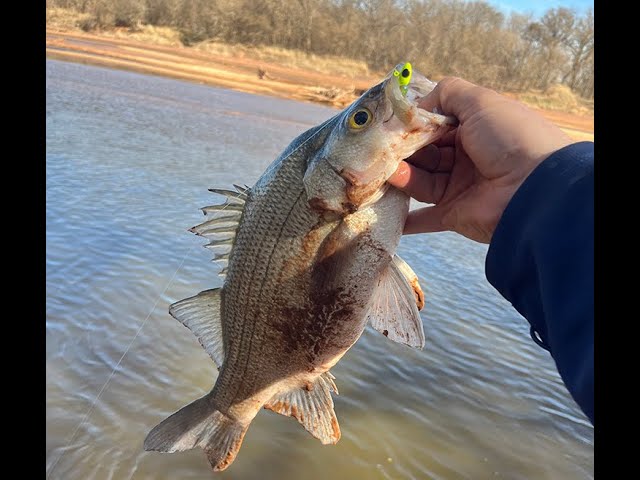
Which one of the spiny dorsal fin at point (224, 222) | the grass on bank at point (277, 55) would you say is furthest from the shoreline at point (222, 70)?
the spiny dorsal fin at point (224, 222)

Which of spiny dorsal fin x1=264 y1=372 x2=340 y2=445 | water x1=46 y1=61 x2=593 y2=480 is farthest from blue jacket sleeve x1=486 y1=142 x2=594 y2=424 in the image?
water x1=46 y1=61 x2=593 y2=480

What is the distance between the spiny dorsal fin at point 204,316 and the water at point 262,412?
3.23ft

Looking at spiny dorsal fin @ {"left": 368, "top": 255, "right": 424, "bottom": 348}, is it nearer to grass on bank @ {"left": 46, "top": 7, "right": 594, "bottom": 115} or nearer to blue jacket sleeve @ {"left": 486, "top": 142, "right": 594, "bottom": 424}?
blue jacket sleeve @ {"left": 486, "top": 142, "right": 594, "bottom": 424}

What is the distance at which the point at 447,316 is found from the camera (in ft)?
17.3

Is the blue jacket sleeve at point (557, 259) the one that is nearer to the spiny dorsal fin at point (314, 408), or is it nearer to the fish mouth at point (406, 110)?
the fish mouth at point (406, 110)

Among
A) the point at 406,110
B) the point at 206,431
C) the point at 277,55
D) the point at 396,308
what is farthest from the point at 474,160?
the point at 277,55

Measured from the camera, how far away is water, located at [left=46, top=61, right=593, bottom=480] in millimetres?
3215

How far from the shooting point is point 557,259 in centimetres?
161

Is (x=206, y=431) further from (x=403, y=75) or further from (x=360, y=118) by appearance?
(x=403, y=75)

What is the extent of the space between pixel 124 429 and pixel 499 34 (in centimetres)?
3693

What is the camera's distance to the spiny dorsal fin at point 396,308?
2.26m

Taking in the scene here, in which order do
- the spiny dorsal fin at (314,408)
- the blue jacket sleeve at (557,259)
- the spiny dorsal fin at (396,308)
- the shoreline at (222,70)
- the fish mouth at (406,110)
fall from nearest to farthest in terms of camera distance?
the blue jacket sleeve at (557,259)
the fish mouth at (406,110)
the spiny dorsal fin at (396,308)
the spiny dorsal fin at (314,408)
the shoreline at (222,70)
